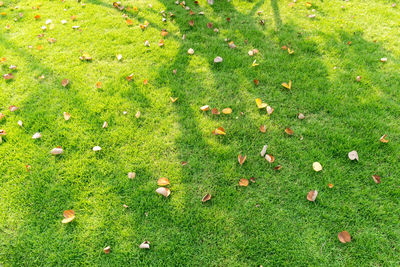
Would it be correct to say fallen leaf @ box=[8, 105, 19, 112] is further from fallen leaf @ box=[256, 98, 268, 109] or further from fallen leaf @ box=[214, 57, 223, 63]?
fallen leaf @ box=[256, 98, 268, 109]

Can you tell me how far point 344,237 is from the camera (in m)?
2.05

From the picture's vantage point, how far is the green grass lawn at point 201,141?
207cm

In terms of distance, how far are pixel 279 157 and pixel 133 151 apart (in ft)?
5.28

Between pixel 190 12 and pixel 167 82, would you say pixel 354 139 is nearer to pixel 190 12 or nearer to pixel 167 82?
pixel 167 82

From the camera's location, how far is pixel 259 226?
84.3 inches

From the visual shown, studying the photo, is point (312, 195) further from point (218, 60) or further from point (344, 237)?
point (218, 60)

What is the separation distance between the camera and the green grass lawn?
6.80 feet

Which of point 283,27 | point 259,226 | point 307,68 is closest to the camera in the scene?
point 259,226

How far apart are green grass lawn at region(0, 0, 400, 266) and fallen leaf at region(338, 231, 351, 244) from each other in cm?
5

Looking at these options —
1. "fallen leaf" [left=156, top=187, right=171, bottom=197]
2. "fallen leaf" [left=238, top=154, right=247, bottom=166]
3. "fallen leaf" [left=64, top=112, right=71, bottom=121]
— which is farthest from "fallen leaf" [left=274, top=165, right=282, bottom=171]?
"fallen leaf" [left=64, top=112, right=71, bottom=121]

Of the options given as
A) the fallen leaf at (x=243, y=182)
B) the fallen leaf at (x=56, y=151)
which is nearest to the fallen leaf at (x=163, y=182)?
the fallen leaf at (x=243, y=182)

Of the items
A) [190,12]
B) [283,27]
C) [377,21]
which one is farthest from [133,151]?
[377,21]

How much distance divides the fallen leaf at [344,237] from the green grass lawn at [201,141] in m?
0.05

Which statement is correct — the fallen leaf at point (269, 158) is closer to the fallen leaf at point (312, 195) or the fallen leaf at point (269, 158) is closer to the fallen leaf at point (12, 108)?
the fallen leaf at point (312, 195)
